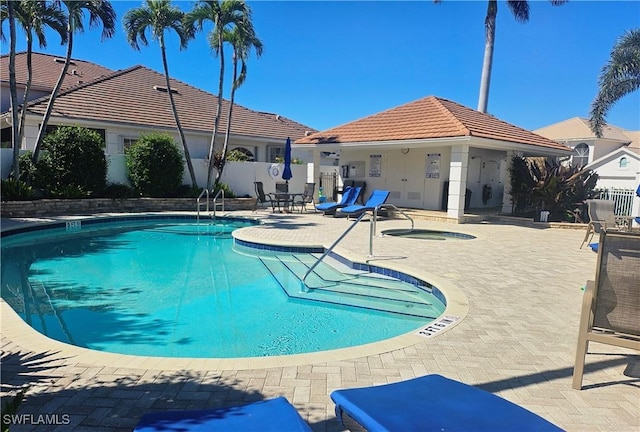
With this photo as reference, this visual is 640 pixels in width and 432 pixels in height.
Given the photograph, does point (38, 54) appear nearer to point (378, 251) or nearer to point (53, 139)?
point (53, 139)

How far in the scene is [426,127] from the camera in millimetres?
15102

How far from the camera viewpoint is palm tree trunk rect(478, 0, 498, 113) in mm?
21422

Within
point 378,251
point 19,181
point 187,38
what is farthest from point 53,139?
point 378,251

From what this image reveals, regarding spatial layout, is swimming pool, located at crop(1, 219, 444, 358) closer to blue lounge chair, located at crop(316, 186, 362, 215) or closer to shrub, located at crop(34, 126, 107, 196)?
shrub, located at crop(34, 126, 107, 196)

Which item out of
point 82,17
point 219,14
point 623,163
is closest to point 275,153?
point 219,14

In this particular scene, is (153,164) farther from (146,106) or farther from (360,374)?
(360,374)

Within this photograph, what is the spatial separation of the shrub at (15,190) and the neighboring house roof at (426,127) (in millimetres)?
10682

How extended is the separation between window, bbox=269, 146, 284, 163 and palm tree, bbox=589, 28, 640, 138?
672 inches

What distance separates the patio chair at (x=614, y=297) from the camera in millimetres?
2824

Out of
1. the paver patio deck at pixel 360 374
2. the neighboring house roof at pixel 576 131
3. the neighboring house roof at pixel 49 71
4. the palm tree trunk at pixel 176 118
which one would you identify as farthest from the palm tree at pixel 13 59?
the neighboring house roof at pixel 576 131

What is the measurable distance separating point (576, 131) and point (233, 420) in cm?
4353

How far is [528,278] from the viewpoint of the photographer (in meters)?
6.48

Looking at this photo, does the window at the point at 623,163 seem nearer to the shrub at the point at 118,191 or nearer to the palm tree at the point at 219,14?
the palm tree at the point at 219,14

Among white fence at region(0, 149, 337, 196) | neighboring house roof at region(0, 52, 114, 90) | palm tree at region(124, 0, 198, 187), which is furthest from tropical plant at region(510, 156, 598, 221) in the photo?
neighboring house roof at region(0, 52, 114, 90)
